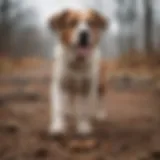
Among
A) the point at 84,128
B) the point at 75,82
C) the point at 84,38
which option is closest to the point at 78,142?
the point at 84,128

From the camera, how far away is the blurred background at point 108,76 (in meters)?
1.52

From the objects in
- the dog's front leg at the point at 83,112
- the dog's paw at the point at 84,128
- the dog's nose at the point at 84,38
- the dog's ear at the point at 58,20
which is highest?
the dog's ear at the point at 58,20

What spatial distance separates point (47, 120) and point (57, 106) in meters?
0.06

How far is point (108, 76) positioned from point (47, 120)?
10.7 inches

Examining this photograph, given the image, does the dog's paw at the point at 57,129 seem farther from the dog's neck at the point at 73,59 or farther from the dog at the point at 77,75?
the dog's neck at the point at 73,59

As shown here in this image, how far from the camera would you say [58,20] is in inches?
60.9

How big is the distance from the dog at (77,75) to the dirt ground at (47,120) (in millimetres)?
37

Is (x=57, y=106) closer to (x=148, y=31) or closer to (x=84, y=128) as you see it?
(x=84, y=128)

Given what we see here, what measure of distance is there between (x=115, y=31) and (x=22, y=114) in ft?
1.49

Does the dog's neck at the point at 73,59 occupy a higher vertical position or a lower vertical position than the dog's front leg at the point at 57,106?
higher

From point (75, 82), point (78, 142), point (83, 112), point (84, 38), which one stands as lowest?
point (78, 142)

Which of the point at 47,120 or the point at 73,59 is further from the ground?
the point at 73,59

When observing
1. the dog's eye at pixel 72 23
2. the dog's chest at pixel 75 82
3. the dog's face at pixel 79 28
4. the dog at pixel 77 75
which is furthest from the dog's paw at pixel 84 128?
the dog's eye at pixel 72 23

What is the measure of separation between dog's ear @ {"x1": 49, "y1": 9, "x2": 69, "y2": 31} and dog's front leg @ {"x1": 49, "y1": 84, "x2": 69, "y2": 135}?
0.69 ft
